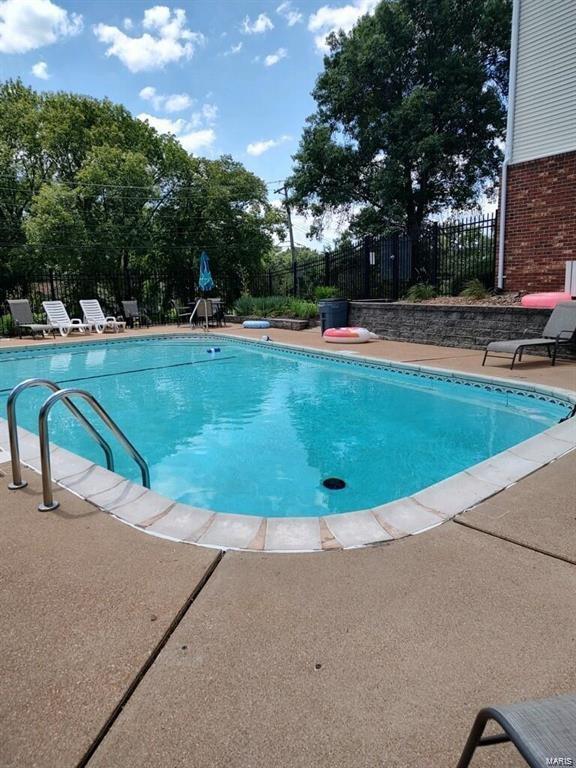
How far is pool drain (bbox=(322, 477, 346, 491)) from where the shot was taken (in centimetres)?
403

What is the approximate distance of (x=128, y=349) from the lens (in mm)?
11875

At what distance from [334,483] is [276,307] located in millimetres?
11781

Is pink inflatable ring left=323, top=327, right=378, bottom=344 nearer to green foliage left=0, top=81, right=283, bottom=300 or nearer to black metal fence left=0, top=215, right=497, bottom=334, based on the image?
black metal fence left=0, top=215, right=497, bottom=334

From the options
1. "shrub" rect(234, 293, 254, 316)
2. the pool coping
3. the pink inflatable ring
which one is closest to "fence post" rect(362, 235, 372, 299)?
the pink inflatable ring

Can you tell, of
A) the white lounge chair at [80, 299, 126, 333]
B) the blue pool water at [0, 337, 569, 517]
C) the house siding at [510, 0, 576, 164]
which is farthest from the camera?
the white lounge chair at [80, 299, 126, 333]

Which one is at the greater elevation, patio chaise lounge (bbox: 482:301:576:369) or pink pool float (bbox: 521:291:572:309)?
pink pool float (bbox: 521:291:572:309)

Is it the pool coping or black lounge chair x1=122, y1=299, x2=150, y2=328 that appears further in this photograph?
black lounge chair x1=122, y1=299, x2=150, y2=328

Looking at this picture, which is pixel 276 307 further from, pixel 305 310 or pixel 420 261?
pixel 420 261

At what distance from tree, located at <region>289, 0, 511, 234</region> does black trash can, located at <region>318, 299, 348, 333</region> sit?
26.4 ft

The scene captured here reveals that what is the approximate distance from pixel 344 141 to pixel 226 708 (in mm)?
21716

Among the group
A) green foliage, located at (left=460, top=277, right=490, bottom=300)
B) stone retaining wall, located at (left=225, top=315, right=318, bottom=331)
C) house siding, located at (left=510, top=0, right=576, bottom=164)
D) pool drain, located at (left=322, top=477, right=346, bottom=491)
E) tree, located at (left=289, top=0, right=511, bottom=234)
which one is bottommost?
pool drain, located at (left=322, top=477, right=346, bottom=491)

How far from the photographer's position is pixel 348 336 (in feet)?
34.6

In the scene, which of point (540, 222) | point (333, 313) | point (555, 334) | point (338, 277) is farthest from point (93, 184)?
point (555, 334)

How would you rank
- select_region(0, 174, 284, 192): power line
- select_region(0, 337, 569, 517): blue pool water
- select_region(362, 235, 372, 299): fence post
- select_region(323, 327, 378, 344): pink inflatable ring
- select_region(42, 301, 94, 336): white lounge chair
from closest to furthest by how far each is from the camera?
1. select_region(0, 337, 569, 517): blue pool water
2. select_region(323, 327, 378, 344): pink inflatable ring
3. select_region(362, 235, 372, 299): fence post
4. select_region(42, 301, 94, 336): white lounge chair
5. select_region(0, 174, 284, 192): power line
